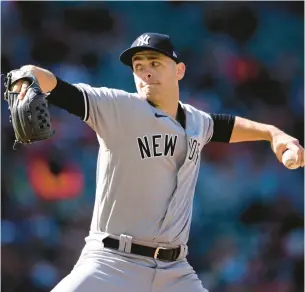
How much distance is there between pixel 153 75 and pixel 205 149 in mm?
3358

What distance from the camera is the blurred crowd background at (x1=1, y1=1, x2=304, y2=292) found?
6.23m

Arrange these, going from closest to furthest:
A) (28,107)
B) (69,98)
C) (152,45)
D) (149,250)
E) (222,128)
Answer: (28,107)
(69,98)
(149,250)
(152,45)
(222,128)

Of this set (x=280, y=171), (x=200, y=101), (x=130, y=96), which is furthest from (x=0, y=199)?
(x=130, y=96)

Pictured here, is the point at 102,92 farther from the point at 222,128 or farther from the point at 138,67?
the point at 222,128

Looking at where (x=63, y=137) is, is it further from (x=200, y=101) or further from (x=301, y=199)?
(x=301, y=199)

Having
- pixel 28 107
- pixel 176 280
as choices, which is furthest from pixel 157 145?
pixel 28 107

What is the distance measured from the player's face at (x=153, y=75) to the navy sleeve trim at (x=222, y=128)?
1.28 feet

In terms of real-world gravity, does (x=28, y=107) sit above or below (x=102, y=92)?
below

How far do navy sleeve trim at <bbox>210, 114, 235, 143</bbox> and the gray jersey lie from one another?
19.9 inches

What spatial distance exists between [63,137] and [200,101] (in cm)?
124

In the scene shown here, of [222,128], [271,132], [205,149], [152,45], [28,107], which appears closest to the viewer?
[28,107]

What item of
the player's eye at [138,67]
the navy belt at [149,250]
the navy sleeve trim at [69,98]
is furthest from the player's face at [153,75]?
the navy belt at [149,250]

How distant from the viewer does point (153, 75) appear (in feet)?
10.7

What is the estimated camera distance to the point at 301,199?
258 inches
